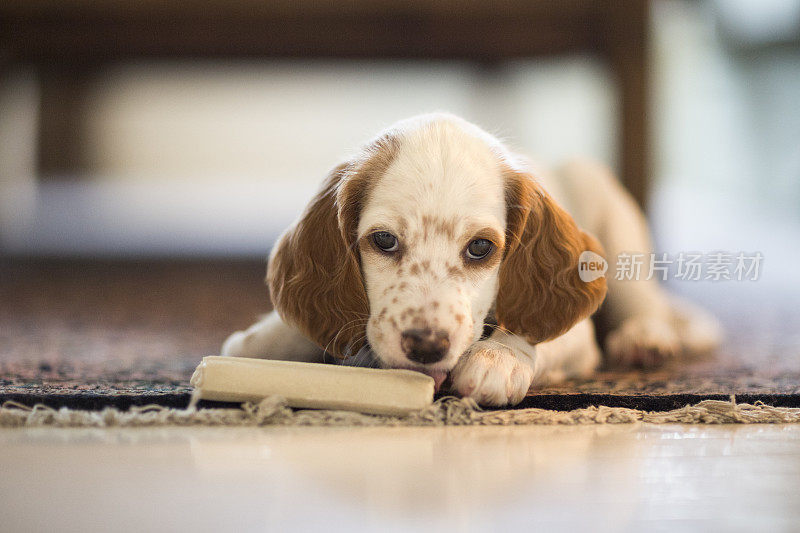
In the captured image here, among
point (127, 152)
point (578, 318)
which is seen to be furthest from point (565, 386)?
point (127, 152)

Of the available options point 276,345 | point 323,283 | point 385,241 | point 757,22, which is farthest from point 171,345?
point 757,22

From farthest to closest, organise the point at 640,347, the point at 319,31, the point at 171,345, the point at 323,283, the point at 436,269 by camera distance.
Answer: the point at 319,31, the point at 171,345, the point at 640,347, the point at 323,283, the point at 436,269

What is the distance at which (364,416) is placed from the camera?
1.50m

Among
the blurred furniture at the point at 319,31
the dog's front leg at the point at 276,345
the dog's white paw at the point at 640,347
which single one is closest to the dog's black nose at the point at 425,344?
the dog's front leg at the point at 276,345

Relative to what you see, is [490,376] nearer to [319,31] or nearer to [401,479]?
[401,479]

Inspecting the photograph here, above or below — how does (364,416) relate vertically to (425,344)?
below

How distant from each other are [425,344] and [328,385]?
0.73ft

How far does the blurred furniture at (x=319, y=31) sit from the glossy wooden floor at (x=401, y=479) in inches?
215

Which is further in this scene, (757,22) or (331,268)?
(757,22)

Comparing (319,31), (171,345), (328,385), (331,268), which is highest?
(319,31)

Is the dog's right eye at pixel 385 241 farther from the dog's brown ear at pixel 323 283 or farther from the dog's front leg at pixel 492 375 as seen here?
the dog's front leg at pixel 492 375

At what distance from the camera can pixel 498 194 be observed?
1752 millimetres

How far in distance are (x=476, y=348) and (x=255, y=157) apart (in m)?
7.27

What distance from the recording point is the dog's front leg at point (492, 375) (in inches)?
61.1
